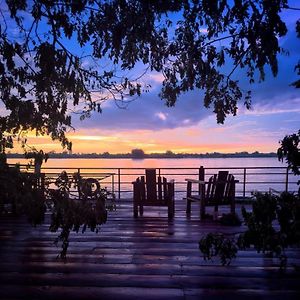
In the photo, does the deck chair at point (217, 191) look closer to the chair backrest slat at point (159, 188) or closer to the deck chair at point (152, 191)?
the deck chair at point (152, 191)

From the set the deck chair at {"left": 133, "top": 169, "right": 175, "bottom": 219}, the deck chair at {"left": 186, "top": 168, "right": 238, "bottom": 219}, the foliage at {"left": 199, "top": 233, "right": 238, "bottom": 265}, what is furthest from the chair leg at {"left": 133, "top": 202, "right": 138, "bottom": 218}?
the foliage at {"left": 199, "top": 233, "right": 238, "bottom": 265}

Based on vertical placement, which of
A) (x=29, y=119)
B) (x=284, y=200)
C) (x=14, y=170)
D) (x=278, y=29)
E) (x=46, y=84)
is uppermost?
(x=278, y=29)

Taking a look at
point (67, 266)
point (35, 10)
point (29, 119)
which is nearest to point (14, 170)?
→ point (29, 119)

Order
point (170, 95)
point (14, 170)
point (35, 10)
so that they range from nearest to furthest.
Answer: point (14, 170) → point (35, 10) → point (170, 95)

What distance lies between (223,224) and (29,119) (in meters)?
4.17

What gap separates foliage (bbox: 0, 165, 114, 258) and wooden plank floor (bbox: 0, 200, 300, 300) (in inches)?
40.1

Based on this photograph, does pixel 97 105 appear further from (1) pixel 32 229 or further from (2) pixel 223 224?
(2) pixel 223 224

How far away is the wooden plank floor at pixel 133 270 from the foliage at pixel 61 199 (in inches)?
40.1

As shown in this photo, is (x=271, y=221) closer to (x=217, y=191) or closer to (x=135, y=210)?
(x=217, y=191)

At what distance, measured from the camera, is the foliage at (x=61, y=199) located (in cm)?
254

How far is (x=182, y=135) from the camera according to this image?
25.7 m

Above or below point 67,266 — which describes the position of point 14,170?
above

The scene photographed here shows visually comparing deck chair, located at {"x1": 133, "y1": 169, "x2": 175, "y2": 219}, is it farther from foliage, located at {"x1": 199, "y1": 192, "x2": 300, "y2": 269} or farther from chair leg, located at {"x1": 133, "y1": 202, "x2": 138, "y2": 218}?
foliage, located at {"x1": 199, "y1": 192, "x2": 300, "y2": 269}

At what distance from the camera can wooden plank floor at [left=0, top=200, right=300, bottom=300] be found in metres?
3.35
